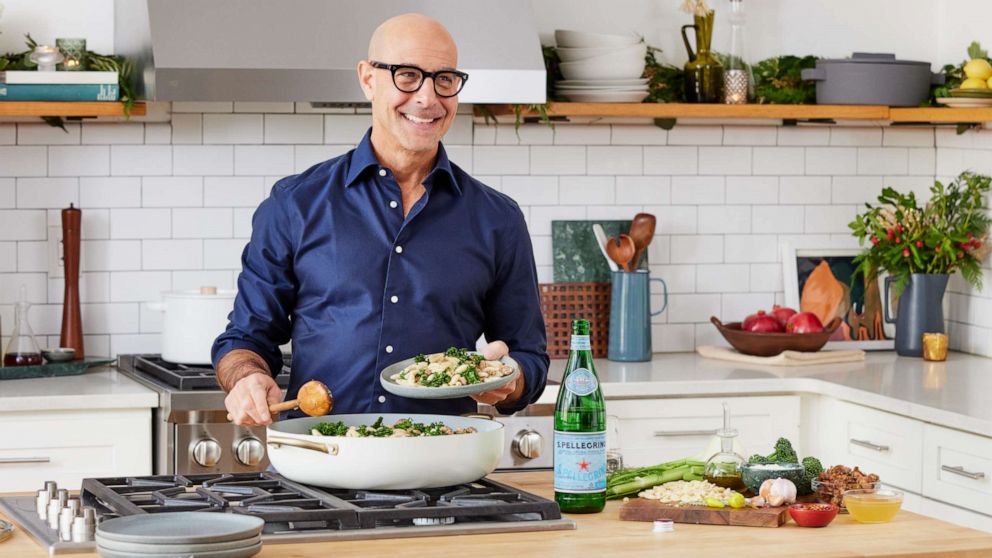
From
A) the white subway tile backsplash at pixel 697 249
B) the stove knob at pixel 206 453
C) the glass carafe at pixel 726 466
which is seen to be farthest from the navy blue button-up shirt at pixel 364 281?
the white subway tile backsplash at pixel 697 249

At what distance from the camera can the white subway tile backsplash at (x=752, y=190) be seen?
5047 millimetres

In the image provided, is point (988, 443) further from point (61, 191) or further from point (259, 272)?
point (61, 191)

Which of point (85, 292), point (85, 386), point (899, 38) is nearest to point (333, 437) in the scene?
point (85, 386)

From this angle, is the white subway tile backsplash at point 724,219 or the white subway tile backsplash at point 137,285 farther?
the white subway tile backsplash at point 724,219

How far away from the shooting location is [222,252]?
15.2 ft

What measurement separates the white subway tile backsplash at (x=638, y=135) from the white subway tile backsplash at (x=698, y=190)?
0.15m

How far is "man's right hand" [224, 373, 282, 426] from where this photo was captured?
2.39m

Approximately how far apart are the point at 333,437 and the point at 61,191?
2.53 metres

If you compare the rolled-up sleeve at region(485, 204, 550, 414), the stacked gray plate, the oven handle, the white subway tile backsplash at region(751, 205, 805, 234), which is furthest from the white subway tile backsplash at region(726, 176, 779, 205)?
the stacked gray plate

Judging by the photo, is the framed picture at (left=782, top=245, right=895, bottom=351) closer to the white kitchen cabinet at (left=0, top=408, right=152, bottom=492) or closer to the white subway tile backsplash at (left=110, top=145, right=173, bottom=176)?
the white subway tile backsplash at (left=110, top=145, right=173, bottom=176)

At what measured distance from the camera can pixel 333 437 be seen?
89.2 inches

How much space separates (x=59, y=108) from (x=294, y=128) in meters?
0.80

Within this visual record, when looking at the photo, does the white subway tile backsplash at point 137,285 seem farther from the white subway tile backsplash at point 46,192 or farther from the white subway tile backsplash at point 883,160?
the white subway tile backsplash at point 883,160

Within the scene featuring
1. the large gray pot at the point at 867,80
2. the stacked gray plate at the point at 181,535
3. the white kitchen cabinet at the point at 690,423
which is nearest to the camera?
the stacked gray plate at the point at 181,535
